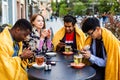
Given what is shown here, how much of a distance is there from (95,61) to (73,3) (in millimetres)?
73743

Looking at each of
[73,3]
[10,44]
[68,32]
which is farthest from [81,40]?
[73,3]

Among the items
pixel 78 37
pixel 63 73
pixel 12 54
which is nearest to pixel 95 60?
pixel 63 73

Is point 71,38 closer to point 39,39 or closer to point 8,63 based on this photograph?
point 39,39

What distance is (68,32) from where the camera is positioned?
18.7ft

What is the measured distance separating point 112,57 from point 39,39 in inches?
71.3

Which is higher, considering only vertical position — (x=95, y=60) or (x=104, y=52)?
(x=104, y=52)

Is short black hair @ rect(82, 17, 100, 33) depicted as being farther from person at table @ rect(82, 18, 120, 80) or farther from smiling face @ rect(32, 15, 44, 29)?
smiling face @ rect(32, 15, 44, 29)

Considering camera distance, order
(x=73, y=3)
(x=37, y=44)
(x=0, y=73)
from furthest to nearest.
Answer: (x=73, y=3) → (x=37, y=44) → (x=0, y=73)

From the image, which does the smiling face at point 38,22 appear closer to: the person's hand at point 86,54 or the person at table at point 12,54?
the person at table at point 12,54

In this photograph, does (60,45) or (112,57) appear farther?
(60,45)

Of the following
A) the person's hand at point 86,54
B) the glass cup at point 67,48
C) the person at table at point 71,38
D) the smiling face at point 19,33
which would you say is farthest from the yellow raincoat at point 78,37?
the smiling face at point 19,33

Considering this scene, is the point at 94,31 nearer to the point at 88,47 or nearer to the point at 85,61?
the point at 88,47

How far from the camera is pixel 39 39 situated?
5.63 m

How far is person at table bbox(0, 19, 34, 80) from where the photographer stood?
367 cm
